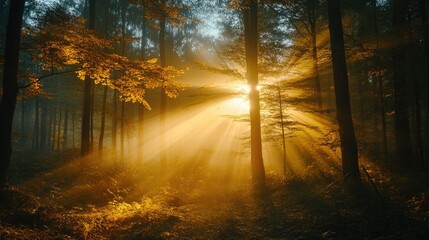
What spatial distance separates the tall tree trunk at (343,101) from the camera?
34.6 ft

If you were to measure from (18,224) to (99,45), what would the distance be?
6.49 m

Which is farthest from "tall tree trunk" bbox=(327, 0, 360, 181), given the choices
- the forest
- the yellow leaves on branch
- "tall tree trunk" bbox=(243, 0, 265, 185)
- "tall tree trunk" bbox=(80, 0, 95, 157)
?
"tall tree trunk" bbox=(80, 0, 95, 157)

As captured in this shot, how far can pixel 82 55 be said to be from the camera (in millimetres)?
10711

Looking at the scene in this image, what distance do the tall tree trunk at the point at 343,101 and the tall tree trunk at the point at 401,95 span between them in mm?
4478

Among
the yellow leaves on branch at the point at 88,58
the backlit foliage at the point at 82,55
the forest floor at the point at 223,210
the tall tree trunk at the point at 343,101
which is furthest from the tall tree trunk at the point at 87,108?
the tall tree trunk at the point at 343,101

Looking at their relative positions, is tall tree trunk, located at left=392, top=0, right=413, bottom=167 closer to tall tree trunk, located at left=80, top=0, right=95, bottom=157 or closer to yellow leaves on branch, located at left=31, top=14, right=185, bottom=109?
yellow leaves on branch, located at left=31, top=14, right=185, bottom=109

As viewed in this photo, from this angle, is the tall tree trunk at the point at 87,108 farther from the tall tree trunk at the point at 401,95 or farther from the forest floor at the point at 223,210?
the tall tree trunk at the point at 401,95

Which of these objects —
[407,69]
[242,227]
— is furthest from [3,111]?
[407,69]

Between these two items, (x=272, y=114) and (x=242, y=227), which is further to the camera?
(x=272, y=114)

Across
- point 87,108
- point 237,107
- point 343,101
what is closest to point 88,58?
point 87,108

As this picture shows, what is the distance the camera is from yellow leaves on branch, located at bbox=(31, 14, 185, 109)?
10461 millimetres

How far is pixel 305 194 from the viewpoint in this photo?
11.2 metres

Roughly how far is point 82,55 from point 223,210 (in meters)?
7.36

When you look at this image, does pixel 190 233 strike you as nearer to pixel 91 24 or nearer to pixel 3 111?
pixel 3 111
